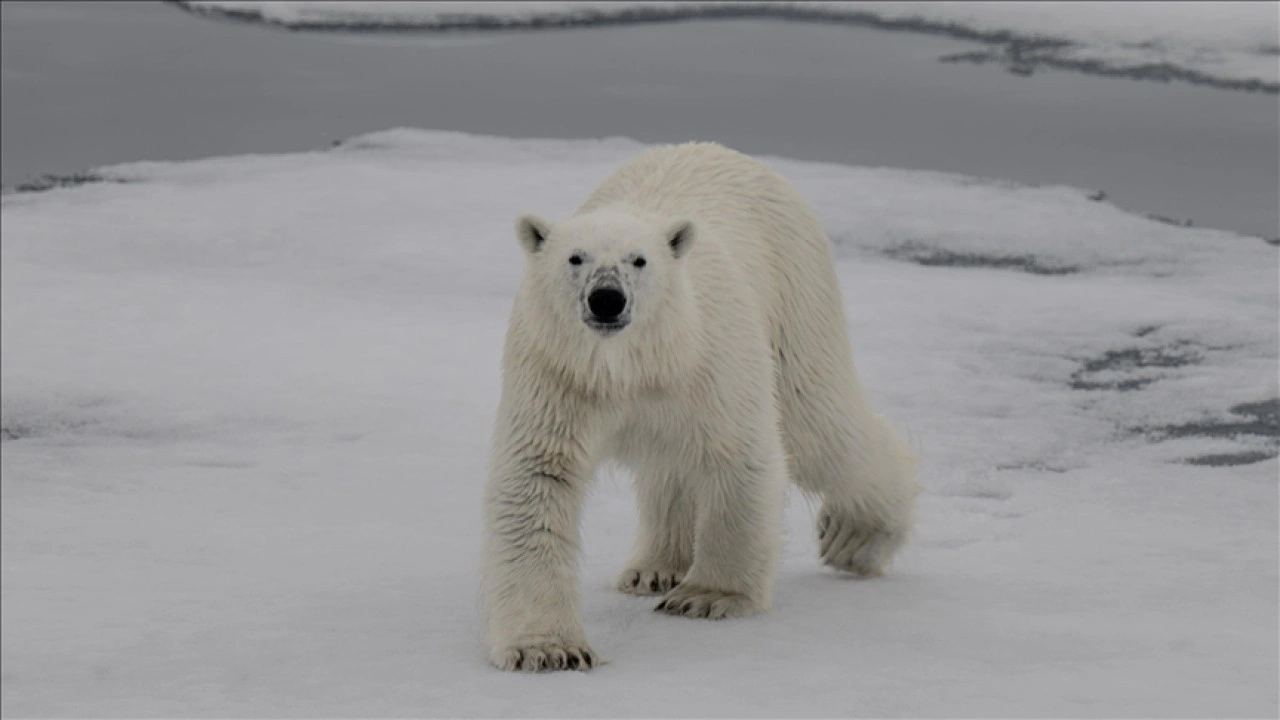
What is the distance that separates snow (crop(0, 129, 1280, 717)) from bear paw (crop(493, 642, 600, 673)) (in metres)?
0.04

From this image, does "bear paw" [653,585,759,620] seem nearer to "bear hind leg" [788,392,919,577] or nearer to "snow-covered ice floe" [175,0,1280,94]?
"bear hind leg" [788,392,919,577]

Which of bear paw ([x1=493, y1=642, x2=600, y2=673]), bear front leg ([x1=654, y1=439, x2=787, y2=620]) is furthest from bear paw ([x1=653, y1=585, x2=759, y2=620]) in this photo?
bear paw ([x1=493, y1=642, x2=600, y2=673])

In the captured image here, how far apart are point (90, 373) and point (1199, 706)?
446 cm

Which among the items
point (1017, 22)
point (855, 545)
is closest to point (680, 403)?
point (855, 545)

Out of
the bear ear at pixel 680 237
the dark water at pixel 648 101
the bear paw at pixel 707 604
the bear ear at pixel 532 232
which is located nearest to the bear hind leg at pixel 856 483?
the bear paw at pixel 707 604

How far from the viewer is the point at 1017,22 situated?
490 inches

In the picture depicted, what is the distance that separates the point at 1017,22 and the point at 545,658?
995 cm

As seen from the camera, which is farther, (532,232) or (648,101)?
(648,101)

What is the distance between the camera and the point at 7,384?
627cm

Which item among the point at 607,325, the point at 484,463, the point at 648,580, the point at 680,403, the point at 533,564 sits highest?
the point at 607,325

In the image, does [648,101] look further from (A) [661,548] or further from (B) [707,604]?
(B) [707,604]

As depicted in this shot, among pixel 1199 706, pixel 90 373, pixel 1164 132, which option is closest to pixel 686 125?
pixel 1164 132

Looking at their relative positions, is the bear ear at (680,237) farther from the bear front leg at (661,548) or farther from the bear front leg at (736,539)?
the bear front leg at (661,548)

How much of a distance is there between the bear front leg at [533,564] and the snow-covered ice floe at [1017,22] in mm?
8166
